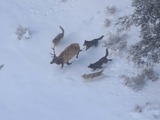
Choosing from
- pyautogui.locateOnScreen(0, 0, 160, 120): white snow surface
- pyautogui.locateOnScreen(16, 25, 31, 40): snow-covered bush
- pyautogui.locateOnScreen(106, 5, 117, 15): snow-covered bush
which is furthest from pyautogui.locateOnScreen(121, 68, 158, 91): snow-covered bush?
pyautogui.locateOnScreen(16, 25, 31, 40): snow-covered bush

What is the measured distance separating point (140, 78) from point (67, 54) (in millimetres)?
2111

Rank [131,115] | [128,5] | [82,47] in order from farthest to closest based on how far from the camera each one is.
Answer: [128,5], [82,47], [131,115]

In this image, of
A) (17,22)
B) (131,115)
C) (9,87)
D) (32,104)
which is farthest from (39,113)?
(17,22)

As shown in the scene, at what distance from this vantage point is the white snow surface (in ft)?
35.4

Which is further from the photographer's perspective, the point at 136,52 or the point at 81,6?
the point at 81,6

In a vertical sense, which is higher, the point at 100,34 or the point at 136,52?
the point at 100,34

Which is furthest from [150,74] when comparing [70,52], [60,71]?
[60,71]

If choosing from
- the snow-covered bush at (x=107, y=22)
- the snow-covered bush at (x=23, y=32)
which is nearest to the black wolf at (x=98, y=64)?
the snow-covered bush at (x=107, y=22)

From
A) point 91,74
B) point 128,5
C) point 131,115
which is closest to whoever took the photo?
point 131,115

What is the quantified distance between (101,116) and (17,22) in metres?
4.87

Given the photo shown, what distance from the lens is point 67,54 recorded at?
12.1 meters

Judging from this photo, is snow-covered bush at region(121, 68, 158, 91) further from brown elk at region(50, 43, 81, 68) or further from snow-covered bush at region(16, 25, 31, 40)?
snow-covered bush at region(16, 25, 31, 40)

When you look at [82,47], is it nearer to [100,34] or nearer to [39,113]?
[100,34]

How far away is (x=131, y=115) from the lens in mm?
10508
